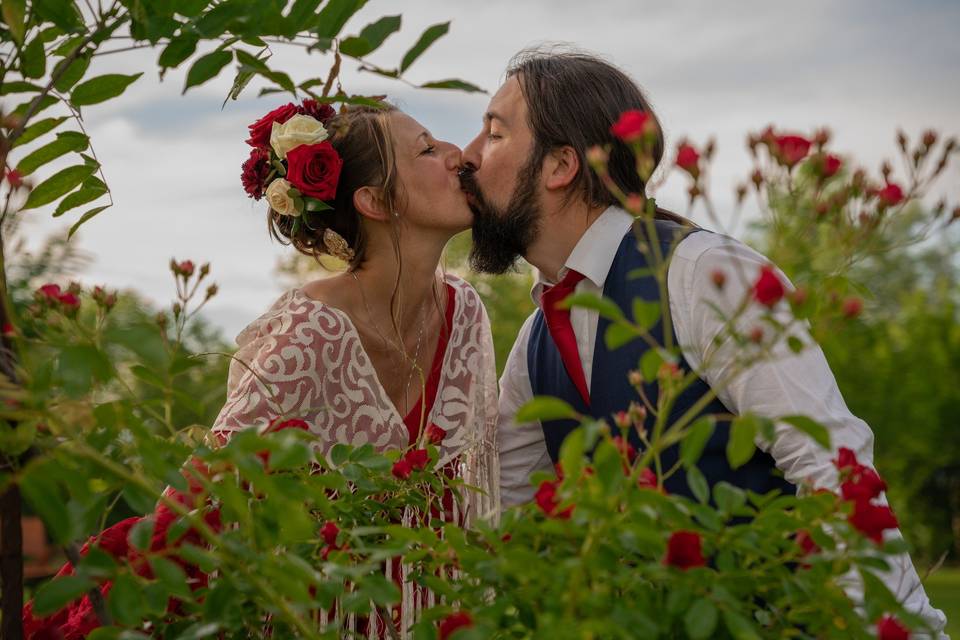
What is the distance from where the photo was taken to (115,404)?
3.91 feet

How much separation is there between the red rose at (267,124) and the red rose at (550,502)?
2.45 metres

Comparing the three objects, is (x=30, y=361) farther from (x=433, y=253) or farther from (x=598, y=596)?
(x=433, y=253)

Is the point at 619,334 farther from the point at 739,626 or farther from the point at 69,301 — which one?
the point at 69,301

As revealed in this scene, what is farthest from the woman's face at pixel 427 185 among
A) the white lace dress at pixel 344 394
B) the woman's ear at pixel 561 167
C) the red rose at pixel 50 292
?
the red rose at pixel 50 292

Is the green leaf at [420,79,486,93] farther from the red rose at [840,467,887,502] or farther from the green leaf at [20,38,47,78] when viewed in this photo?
the red rose at [840,467,887,502]

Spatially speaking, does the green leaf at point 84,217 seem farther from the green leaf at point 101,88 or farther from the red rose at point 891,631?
the red rose at point 891,631

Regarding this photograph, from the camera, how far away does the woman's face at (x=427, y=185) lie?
3414 mm

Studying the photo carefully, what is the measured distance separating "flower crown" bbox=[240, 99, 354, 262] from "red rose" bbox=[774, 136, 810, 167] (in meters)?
2.20

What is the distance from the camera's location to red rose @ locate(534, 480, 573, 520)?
1.19 metres

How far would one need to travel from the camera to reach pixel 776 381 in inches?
94.9

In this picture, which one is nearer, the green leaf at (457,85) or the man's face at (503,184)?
the green leaf at (457,85)

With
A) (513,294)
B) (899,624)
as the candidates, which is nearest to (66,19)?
(899,624)

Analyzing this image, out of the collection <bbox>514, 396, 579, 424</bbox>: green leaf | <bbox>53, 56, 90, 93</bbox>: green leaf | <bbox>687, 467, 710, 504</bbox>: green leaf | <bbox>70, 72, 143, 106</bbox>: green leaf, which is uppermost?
<bbox>53, 56, 90, 93</bbox>: green leaf

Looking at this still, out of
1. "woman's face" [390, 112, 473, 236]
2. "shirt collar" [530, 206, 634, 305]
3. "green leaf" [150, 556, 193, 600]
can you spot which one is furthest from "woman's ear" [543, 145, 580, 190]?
"green leaf" [150, 556, 193, 600]
